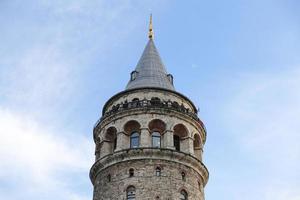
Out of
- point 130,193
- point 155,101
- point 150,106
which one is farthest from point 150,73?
point 130,193

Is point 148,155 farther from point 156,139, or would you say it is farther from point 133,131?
point 133,131

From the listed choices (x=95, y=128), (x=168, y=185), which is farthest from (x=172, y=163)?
(x=95, y=128)

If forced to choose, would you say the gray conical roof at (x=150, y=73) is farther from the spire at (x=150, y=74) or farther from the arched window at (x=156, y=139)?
the arched window at (x=156, y=139)

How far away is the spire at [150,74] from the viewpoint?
4194 centimetres

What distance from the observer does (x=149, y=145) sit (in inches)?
1473

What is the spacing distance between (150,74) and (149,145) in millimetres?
8080

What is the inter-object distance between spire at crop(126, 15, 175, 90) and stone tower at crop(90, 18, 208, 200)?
0.29 feet

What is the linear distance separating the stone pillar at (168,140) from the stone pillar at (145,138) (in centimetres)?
114

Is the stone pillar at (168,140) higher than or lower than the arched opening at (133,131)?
lower

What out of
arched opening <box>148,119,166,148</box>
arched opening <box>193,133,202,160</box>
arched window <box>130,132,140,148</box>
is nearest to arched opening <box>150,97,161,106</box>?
arched opening <box>148,119,166,148</box>

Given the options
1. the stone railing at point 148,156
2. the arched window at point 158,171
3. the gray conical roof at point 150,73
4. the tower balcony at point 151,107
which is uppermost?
the gray conical roof at point 150,73

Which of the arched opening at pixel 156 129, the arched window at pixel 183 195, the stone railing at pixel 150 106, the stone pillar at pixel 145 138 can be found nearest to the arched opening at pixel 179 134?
the arched opening at pixel 156 129

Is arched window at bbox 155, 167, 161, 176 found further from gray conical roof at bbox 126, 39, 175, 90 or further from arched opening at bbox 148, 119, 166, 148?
gray conical roof at bbox 126, 39, 175, 90

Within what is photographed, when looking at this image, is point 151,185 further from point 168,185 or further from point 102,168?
point 102,168
